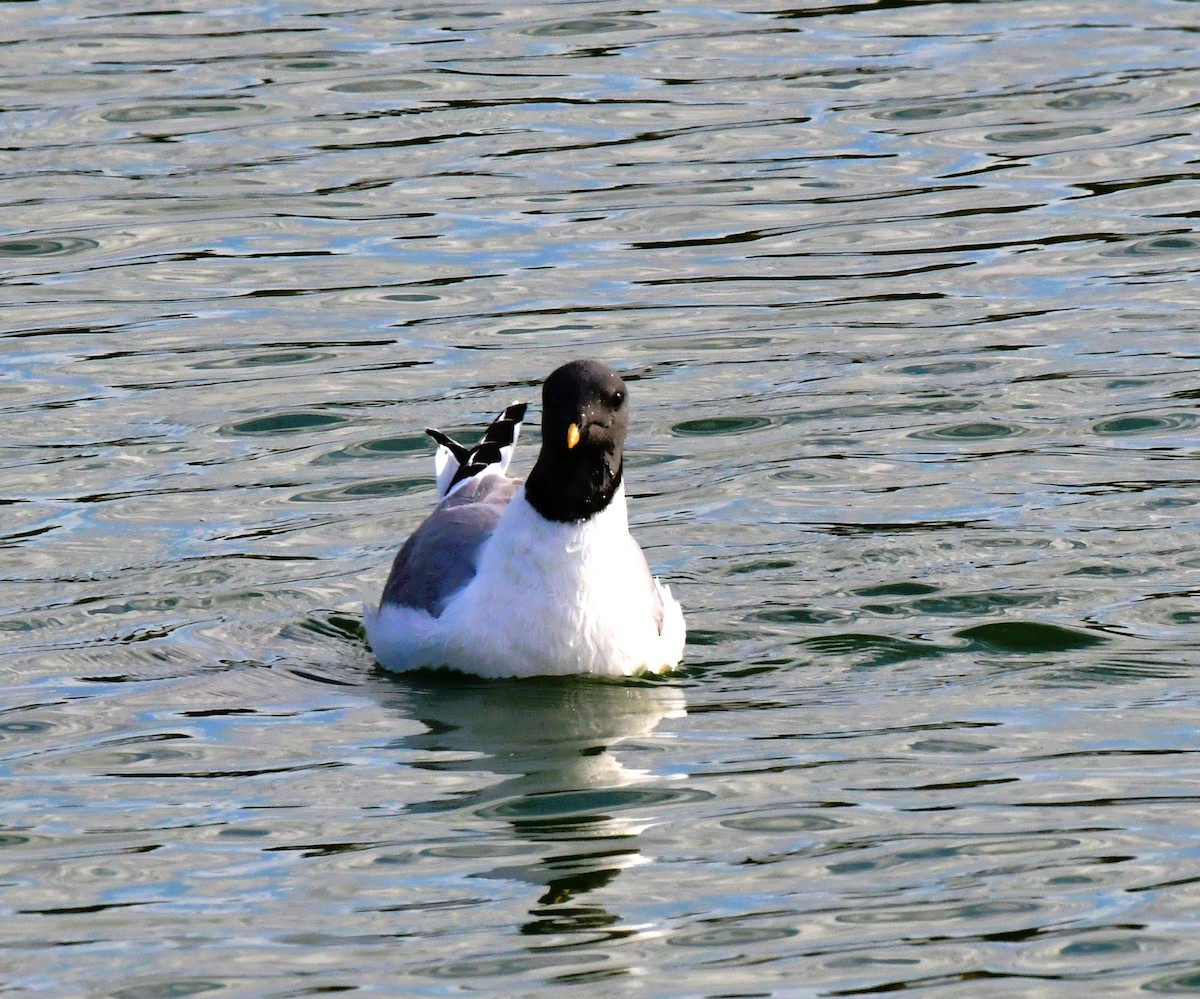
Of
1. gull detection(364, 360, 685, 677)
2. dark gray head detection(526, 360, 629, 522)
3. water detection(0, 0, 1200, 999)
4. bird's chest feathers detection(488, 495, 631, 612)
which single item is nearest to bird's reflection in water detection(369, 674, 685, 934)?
water detection(0, 0, 1200, 999)

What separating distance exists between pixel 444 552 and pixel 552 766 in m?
1.77

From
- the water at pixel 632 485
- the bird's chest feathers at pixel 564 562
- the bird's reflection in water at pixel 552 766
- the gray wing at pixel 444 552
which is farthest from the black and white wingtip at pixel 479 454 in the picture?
the bird's reflection in water at pixel 552 766

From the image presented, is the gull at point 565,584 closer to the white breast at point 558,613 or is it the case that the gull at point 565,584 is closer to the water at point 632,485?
the white breast at point 558,613

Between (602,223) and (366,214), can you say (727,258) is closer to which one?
(602,223)

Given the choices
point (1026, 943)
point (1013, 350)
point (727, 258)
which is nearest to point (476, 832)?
point (1026, 943)

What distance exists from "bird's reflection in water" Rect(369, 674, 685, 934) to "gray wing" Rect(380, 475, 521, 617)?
37cm

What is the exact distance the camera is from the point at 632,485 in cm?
1334

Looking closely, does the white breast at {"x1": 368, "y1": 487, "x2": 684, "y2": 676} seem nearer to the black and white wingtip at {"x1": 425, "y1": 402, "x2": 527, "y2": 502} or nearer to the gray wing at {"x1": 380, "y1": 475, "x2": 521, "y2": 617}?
the gray wing at {"x1": 380, "y1": 475, "x2": 521, "y2": 617}

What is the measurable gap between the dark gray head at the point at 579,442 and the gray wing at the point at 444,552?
53 cm

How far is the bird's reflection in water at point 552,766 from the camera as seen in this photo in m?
8.38

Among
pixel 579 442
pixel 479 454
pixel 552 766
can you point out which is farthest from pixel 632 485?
pixel 552 766

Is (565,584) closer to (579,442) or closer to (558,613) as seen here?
(558,613)

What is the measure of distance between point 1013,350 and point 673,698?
5.37 m

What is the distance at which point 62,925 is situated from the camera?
807cm
